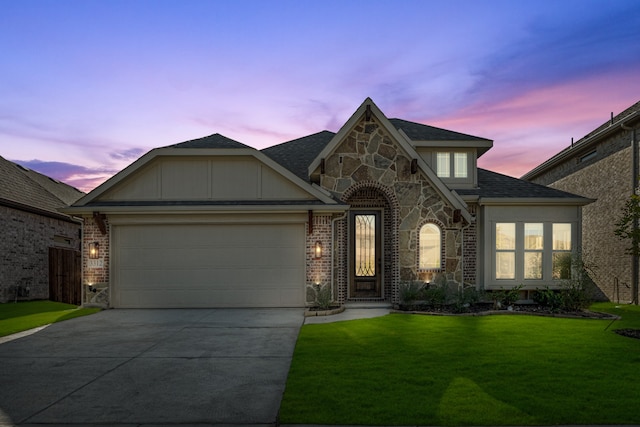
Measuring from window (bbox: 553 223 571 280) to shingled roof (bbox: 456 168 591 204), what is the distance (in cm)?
107

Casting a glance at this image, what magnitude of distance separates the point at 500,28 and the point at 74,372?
1504cm

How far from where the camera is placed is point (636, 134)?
52.0ft

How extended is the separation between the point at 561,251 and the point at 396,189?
613 centimetres

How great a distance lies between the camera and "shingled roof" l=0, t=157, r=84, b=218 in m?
17.1

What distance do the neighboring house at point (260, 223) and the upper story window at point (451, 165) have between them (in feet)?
8.14

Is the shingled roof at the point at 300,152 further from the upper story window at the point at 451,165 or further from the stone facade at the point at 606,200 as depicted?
the stone facade at the point at 606,200

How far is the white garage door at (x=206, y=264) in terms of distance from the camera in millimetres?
13031

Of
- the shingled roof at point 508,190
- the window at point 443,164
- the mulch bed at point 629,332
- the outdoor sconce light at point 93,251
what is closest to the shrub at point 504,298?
the shingled roof at point 508,190

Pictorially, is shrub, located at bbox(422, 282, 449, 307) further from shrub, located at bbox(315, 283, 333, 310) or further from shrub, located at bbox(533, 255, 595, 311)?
shrub, located at bbox(533, 255, 595, 311)

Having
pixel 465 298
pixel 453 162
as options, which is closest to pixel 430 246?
pixel 465 298

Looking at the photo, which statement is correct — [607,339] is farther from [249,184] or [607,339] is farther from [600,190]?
[600,190]

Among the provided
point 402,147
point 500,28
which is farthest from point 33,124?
point 500,28

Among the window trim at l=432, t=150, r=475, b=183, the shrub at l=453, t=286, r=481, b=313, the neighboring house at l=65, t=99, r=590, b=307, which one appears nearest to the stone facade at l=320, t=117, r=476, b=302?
the neighboring house at l=65, t=99, r=590, b=307

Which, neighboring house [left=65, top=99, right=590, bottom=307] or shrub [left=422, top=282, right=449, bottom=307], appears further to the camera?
neighboring house [left=65, top=99, right=590, bottom=307]
